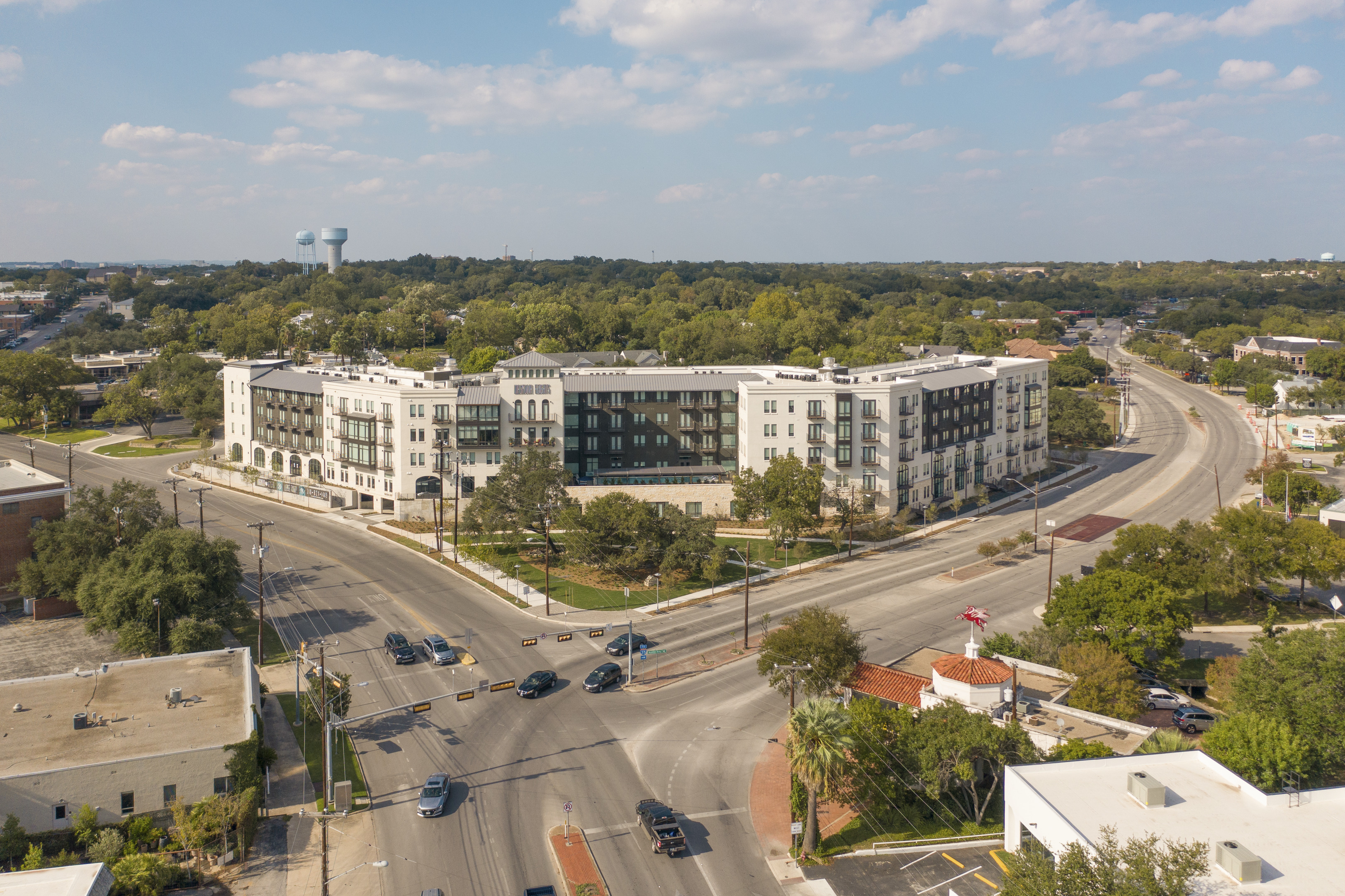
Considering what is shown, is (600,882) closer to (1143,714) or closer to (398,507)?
(1143,714)

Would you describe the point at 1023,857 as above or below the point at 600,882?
above

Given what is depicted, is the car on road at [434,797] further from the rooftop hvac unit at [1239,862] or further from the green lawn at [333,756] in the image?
the rooftop hvac unit at [1239,862]

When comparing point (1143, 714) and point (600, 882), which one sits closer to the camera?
point (600, 882)

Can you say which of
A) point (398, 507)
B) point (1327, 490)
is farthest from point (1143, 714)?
point (398, 507)

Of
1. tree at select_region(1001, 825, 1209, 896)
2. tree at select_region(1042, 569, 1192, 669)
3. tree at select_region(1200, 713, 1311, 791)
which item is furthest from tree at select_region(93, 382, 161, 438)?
tree at select_region(1200, 713, 1311, 791)

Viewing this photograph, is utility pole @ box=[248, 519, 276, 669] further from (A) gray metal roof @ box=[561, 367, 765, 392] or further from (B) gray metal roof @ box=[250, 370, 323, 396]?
(A) gray metal roof @ box=[561, 367, 765, 392]
